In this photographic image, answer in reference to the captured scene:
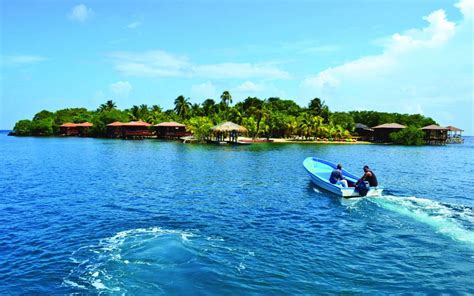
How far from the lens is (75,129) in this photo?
11850 cm

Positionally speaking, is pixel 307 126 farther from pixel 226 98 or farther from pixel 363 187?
pixel 363 187

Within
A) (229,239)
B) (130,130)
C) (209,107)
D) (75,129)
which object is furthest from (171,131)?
(229,239)

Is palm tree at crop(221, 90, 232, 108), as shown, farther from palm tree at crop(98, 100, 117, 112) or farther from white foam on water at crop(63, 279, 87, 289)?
white foam on water at crop(63, 279, 87, 289)

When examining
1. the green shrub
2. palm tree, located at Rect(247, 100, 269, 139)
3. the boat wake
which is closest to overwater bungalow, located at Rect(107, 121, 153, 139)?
palm tree, located at Rect(247, 100, 269, 139)

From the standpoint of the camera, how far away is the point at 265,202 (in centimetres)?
2162

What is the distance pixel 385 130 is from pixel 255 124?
124 ft

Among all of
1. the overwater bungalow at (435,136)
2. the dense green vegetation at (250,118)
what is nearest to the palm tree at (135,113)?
the dense green vegetation at (250,118)

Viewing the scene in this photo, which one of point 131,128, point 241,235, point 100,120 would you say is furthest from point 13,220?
point 100,120

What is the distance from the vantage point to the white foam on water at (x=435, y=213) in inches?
606

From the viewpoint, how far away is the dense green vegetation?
3307 inches

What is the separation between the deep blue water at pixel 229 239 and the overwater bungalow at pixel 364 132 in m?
75.9

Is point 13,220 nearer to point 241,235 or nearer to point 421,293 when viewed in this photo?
point 241,235

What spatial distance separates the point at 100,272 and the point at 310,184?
792 inches

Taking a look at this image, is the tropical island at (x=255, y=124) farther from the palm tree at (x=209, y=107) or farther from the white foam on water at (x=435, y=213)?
the white foam on water at (x=435, y=213)
